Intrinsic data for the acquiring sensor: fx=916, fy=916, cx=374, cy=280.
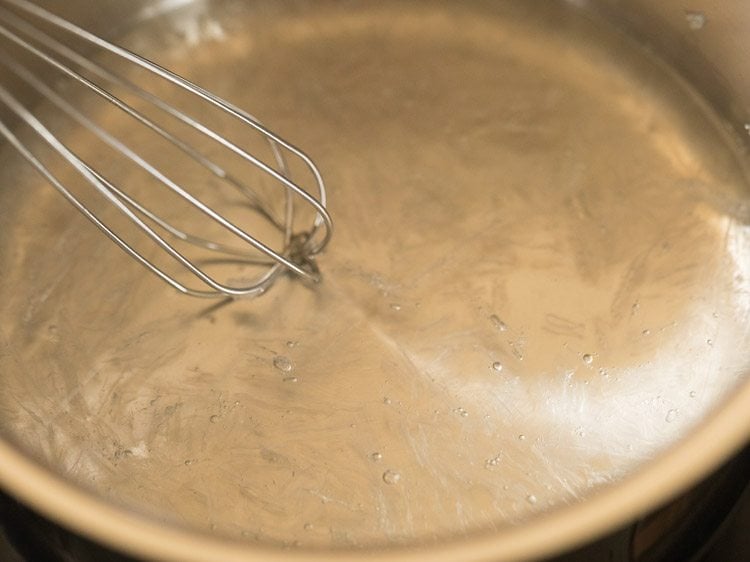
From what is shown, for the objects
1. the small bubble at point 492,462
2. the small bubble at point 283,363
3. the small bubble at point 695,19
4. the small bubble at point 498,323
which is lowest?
the small bubble at point 283,363

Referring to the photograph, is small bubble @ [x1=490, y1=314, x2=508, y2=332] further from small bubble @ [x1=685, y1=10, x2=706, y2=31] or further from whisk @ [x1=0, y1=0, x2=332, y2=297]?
small bubble @ [x1=685, y1=10, x2=706, y2=31]

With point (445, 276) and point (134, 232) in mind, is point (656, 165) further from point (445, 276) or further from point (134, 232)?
point (134, 232)

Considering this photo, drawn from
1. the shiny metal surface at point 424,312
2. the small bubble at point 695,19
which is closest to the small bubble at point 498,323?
the shiny metal surface at point 424,312

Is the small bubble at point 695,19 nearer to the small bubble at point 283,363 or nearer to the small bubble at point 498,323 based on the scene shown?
the small bubble at point 498,323

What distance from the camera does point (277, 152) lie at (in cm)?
69

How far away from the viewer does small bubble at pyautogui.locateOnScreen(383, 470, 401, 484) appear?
0.58 meters

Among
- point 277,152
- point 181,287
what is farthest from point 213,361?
point 277,152

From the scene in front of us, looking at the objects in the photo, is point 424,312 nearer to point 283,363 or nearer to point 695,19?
point 283,363

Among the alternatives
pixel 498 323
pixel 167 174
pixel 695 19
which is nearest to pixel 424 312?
pixel 498 323

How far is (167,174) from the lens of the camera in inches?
29.2

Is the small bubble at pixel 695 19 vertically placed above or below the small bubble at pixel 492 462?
above

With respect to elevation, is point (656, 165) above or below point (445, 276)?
above

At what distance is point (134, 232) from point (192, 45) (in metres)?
0.22

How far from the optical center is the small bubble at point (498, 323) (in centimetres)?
64
